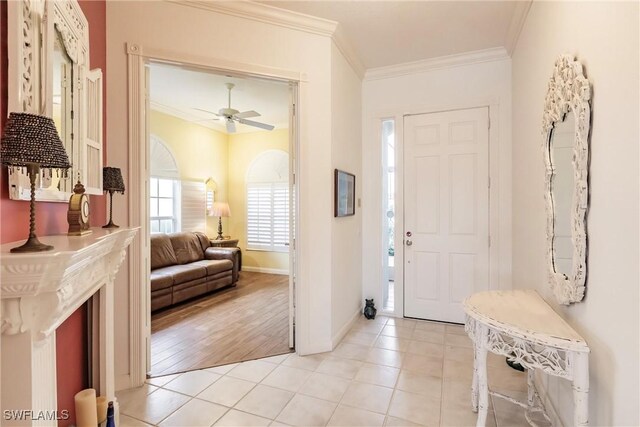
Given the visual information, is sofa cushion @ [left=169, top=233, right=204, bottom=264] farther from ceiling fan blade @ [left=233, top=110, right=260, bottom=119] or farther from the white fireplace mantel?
the white fireplace mantel

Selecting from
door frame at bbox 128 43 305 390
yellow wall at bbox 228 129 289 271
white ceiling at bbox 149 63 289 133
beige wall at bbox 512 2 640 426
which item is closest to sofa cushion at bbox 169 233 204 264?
yellow wall at bbox 228 129 289 271

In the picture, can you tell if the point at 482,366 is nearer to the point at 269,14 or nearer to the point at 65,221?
the point at 65,221

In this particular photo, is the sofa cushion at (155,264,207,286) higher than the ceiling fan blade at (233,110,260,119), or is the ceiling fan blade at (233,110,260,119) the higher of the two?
the ceiling fan blade at (233,110,260,119)

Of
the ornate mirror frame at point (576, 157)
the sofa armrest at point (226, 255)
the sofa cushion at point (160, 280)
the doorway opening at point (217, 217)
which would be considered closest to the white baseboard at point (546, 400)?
the ornate mirror frame at point (576, 157)

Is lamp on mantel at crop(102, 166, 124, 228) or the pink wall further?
lamp on mantel at crop(102, 166, 124, 228)

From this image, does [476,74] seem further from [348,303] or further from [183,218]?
[183,218]

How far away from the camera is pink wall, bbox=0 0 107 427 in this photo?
45.7 inches

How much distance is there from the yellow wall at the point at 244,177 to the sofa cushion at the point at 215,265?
1315mm

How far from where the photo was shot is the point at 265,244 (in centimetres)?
632

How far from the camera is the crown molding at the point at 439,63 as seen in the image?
3.26 meters

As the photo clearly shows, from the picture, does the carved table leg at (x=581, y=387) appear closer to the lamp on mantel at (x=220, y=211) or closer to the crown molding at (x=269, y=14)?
the crown molding at (x=269, y=14)

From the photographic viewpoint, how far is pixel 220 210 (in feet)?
19.6

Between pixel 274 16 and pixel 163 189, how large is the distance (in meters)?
3.77

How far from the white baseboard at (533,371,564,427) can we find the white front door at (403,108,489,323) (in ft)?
3.93
